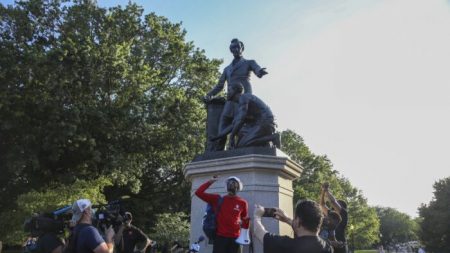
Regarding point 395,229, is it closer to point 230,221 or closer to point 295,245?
point 230,221

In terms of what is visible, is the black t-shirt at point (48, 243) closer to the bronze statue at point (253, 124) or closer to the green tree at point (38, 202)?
the bronze statue at point (253, 124)

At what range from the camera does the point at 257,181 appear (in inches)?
332

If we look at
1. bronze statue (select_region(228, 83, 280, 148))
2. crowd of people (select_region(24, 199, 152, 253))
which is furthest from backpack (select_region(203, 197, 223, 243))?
bronze statue (select_region(228, 83, 280, 148))

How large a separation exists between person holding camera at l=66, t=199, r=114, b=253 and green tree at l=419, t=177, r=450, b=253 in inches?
2177

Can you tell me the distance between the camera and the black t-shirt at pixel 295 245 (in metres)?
3.75

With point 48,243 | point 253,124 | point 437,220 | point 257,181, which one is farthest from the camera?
point 437,220

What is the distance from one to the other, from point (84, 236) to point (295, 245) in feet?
6.77

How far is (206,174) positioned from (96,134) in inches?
741

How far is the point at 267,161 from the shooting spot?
844cm

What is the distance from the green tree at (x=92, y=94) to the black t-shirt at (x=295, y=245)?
71.0 ft

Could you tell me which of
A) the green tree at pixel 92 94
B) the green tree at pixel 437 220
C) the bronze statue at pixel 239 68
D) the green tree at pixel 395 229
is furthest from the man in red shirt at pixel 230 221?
the green tree at pixel 395 229

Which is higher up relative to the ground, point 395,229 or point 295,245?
point 395,229

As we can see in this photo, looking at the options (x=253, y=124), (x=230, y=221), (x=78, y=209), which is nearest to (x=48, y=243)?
(x=78, y=209)

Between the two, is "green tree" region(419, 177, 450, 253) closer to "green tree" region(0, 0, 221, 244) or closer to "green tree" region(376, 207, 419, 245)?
"green tree" region(0, 0, 221, 244)
